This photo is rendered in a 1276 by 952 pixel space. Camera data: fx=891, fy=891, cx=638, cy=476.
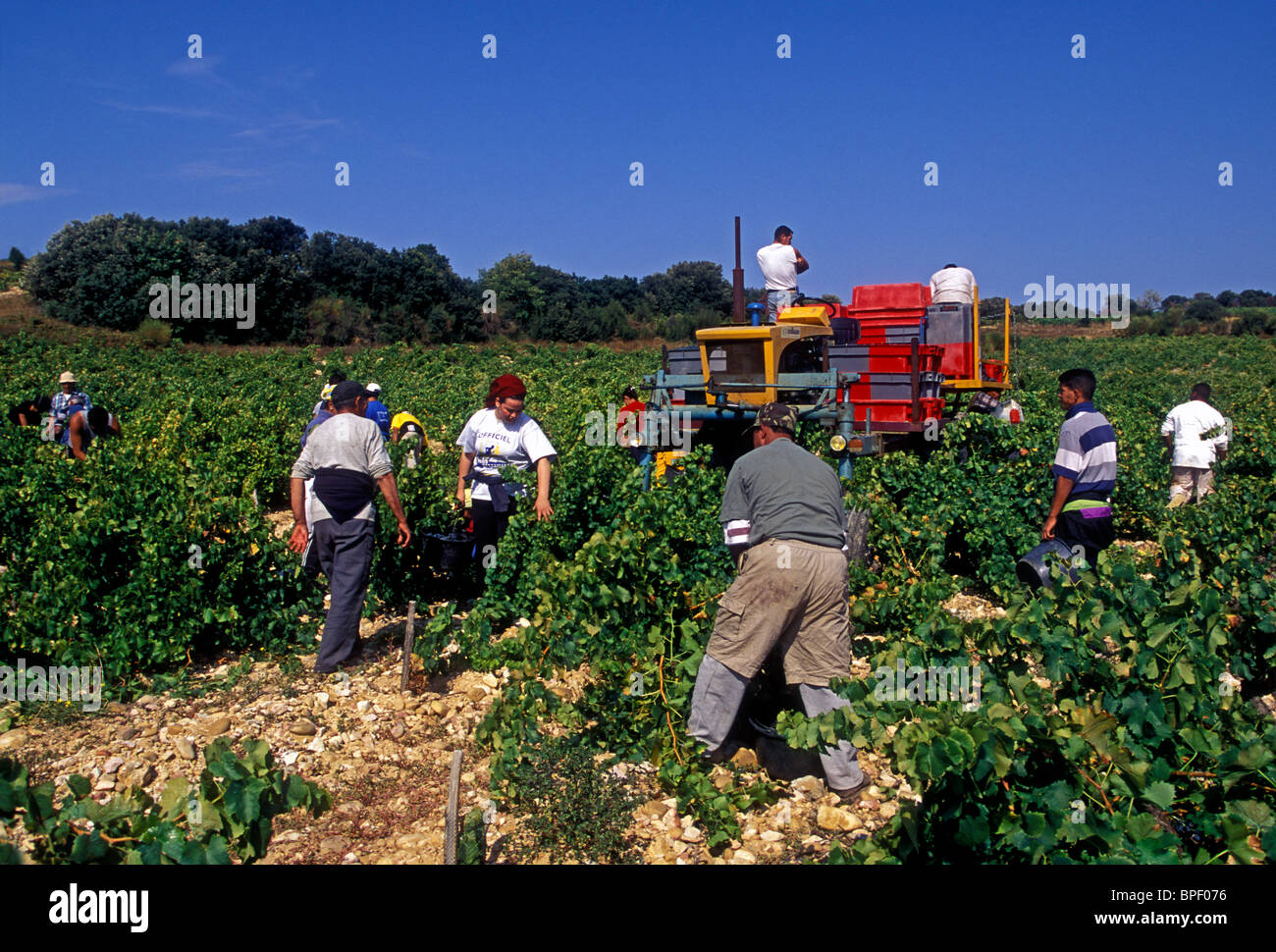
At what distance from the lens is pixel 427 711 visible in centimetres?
490

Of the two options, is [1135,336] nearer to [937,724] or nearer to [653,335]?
[653,335]

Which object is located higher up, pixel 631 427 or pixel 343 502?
pixel 631 427

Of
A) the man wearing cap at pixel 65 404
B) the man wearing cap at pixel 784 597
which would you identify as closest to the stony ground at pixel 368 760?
the man wearing cap at pixel 784 597

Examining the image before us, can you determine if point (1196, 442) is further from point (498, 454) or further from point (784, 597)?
point (784, 597)

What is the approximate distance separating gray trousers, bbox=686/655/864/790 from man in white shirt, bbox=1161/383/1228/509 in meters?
6.67

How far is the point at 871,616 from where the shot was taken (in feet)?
16.8

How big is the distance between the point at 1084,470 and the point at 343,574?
449 centimetres

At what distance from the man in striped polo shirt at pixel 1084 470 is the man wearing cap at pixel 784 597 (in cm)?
234

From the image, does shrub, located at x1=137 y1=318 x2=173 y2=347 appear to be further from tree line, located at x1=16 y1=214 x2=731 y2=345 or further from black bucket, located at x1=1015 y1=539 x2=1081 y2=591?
black bucket, located at x1=1015 y1=539 x2=1081 y2=591

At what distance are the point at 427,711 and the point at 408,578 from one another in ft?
5.81

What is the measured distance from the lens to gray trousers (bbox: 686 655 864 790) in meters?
3.80

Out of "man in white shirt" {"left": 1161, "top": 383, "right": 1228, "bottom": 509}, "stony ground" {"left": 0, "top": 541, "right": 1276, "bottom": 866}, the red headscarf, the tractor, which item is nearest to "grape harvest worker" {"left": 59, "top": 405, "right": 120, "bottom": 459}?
"stony ground" {"left": 0, "top": 541, "right": 1276, "bottom": 866}

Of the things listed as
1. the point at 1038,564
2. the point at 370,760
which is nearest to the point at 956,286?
the point at 1038,564

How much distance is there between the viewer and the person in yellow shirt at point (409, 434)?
7709mm
